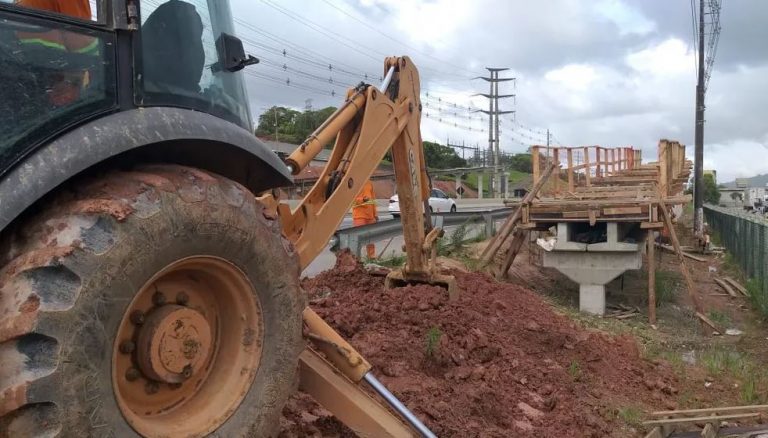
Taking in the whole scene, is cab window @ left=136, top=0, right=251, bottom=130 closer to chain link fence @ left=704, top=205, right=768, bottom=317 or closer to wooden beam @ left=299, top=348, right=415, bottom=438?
wooden beam @ left=299, top=348, right=415, bottom=438

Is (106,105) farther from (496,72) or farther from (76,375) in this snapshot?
(496,72)

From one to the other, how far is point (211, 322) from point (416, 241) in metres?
4.17

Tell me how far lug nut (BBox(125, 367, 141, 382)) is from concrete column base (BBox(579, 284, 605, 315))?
472 inches

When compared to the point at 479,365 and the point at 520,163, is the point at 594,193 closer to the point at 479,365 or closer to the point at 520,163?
the point at 479,365

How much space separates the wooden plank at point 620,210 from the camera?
12.9 m

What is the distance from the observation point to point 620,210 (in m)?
13.1

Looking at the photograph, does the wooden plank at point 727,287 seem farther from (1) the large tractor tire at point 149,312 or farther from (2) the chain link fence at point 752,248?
(1) the large tractor tire at point 149,312

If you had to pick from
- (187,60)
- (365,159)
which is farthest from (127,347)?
(365,159)


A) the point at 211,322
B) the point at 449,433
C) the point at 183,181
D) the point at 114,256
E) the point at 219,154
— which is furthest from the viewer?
the point at 449,433

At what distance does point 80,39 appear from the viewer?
2.51 metres

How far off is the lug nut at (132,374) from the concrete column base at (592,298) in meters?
12.0

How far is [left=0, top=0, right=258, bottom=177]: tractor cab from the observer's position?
7.50 feet

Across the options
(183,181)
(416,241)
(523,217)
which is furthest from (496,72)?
(183,181)

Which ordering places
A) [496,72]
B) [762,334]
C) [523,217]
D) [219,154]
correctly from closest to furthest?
[219,154], [762,334], [523,217], [496,72]
